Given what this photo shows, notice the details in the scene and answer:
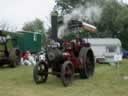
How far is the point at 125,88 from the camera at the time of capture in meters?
12.3

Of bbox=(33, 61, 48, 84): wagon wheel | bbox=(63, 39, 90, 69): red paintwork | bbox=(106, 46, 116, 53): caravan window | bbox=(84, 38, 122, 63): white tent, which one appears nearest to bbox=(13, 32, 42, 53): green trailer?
bbox=(84, 38, 122, 63): white tent

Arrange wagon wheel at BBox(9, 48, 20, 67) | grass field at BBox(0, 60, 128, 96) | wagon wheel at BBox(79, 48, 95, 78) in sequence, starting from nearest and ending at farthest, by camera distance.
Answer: grass field at BBox(0, 60, 128, 96) < wagon wheel at BBox(79, 48, 95, 78) < wagon wheel at BBox(9, 48, 20, 67)

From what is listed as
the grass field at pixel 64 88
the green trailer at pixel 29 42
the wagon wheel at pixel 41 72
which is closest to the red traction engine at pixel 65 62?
the wagon wheel at pixel 41 72

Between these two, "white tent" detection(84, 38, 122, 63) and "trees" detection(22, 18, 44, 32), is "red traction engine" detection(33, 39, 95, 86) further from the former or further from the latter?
"trees" detection(22, 18, 44, 32)

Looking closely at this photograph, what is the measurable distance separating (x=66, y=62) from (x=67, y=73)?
35cm

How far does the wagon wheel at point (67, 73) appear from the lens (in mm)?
12805

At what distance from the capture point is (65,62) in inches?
517

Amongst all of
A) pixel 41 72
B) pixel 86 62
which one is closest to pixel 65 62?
pixel 41 72

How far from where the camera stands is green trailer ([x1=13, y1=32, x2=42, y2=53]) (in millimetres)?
27216

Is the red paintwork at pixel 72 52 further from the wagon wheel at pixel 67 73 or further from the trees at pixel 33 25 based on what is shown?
the trees at pixel 33 25

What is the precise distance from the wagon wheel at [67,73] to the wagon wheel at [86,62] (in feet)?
Answer: 4.37

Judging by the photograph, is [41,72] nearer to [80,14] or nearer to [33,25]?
[80,14]

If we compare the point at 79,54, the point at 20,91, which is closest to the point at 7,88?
the point at 20,91

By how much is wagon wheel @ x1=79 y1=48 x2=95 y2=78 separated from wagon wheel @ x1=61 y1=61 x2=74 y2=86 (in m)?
1.33
